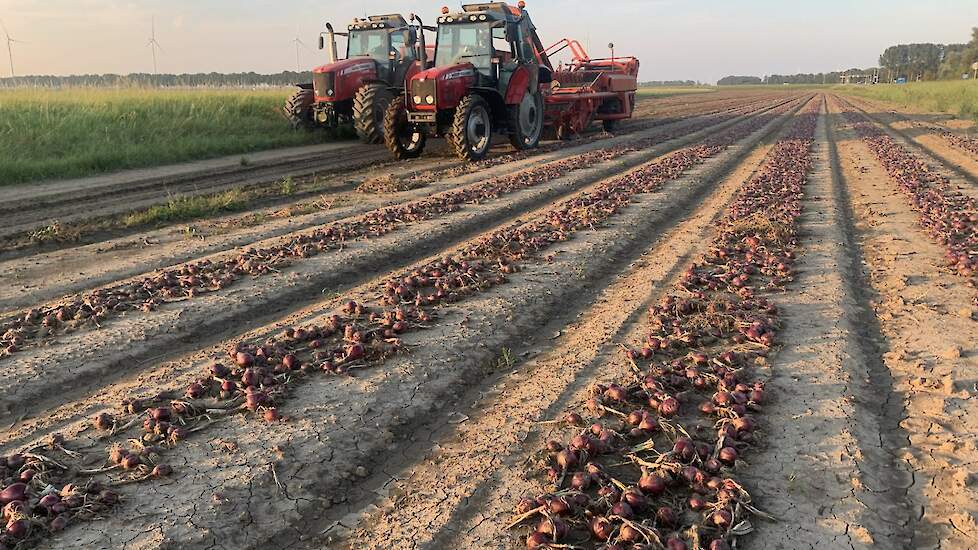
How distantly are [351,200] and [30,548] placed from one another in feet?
26.8

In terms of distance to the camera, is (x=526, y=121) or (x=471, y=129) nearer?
(x=471, y=129)

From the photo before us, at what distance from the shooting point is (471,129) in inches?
595

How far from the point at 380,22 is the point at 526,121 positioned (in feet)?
17.6

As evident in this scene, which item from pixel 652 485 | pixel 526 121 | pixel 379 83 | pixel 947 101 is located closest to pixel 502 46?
pixel 526 121

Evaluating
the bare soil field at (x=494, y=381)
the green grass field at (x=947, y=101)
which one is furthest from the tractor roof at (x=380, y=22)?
the green grass field at (x=947, y=101)

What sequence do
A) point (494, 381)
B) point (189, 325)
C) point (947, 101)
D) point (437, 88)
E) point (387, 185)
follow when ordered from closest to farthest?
1. point (494, 381)
2. point (189, 325)
3. point (387, 185)
4. point (437, 88)
5. point (947, 101)

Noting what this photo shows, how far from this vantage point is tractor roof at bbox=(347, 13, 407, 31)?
714 inches

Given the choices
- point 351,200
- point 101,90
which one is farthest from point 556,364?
point 101,90

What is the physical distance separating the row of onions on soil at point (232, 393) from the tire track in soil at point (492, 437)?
38.5 inches

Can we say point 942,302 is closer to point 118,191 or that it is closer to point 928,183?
point 928,183

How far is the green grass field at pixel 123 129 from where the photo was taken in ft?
45.4

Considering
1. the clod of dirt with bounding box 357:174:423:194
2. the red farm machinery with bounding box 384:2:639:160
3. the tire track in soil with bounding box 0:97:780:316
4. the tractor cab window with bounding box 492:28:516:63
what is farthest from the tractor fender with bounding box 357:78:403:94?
the tire track in soil with bounding box 0:97:780:316

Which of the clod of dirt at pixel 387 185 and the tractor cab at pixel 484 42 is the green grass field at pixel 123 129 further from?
the clod of dirt at pixel 387 185

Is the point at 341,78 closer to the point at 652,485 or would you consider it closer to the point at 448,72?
the point at 448,72
